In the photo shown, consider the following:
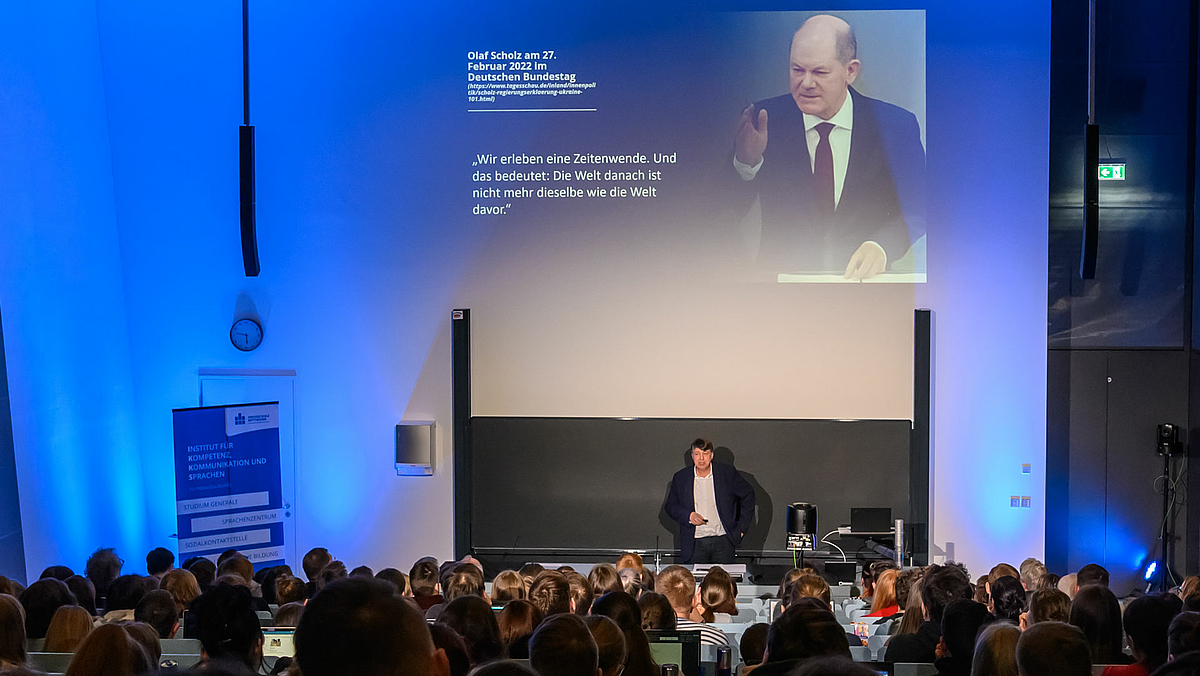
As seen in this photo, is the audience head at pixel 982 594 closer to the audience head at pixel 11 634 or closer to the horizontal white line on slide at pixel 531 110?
the audience head at pixel 11 634

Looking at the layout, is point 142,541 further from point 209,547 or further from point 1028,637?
point 1028,637

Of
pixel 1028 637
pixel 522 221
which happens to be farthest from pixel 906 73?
pixel 1028 637

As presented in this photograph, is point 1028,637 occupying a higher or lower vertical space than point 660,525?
higher

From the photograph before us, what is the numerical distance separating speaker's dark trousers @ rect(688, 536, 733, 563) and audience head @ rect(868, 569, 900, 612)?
2.93m

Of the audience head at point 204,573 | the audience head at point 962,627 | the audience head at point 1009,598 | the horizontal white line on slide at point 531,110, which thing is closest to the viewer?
the audience head at point 962,627

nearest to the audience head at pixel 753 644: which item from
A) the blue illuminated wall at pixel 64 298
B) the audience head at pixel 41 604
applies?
the audience head at pixel 41 604

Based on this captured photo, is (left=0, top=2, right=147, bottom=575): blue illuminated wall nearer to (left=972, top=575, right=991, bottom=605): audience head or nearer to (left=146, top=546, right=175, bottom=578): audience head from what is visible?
(left=146, top=546, right=175, bottom=578): audience head

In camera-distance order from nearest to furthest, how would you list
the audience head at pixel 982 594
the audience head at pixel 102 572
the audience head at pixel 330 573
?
the audience head at pixel 982 594
the audience head at pixel 330 573
the audience head at pixel 102 572

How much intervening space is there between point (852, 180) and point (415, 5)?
3921 millimetres

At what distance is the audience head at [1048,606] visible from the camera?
15.2 feet

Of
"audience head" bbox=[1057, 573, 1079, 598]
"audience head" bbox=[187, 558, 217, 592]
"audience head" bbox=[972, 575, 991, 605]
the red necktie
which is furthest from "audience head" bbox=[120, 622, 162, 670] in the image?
the red necktie

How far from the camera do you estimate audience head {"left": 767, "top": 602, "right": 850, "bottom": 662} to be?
3029 mm

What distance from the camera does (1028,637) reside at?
2982 millimetres

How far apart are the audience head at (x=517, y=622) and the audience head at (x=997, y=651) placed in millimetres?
1579
